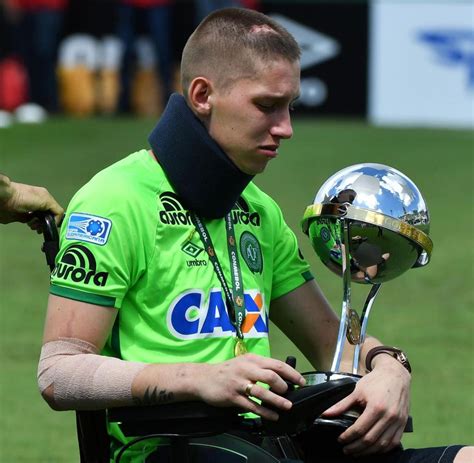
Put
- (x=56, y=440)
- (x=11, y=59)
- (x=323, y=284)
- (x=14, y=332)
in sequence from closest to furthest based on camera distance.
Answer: (x=56, y=440) → (x=14, y=332) → (x=323, y=284) → (x=11, y=59)

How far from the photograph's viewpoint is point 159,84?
764 inches

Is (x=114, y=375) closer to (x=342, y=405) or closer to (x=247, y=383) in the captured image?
(x=247, y=383)

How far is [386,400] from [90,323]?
0.75m

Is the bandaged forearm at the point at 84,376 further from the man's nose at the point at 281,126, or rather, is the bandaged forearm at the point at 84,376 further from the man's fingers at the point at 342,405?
the man's nose at the point at 281,126

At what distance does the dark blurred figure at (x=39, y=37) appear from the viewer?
62.5 ft

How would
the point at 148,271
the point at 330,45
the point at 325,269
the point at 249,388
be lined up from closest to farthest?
1. the point at 249,388
2. the point at 148,271
3. the point at 325,269
4. the point at 330,45

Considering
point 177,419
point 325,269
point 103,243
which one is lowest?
point 325,269

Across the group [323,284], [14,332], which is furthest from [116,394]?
[323,284]

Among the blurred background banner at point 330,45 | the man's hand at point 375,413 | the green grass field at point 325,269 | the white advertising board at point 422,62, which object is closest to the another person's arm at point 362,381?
the man's hand at point 375,413

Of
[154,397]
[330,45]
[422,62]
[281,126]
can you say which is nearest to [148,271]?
[154,397]

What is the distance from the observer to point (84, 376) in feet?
10.9

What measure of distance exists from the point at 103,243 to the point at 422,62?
16106mm

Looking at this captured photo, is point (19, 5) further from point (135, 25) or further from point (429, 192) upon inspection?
point (429, 192)

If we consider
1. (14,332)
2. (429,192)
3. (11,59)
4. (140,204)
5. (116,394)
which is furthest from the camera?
(11,59)
